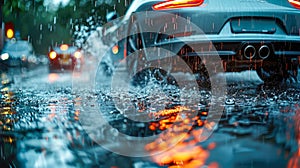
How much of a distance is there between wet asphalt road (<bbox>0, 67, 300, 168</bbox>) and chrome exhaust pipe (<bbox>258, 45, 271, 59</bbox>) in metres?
0.61

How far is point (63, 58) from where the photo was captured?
56.3ft

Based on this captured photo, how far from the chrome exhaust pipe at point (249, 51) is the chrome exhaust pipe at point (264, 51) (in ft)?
0.23

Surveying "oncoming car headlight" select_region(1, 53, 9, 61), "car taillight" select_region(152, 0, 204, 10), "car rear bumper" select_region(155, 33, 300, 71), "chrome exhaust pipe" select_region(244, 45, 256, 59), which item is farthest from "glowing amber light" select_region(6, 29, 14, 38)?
"chrome exhaust pipe" select_region(244, 45, 256, 59)

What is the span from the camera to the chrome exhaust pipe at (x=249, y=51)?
532cm

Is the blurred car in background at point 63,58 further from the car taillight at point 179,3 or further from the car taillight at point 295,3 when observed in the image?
the car taillight at point 295,3

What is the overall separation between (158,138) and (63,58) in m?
14.4

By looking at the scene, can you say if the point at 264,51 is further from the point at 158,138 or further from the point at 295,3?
the point at 158,138

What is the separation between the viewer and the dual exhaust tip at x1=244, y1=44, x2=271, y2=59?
17.5ft

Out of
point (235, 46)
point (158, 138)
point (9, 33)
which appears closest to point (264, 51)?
point (235, 46)

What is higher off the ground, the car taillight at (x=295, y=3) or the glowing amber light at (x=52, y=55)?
the car taillight at (x=295, y=3)

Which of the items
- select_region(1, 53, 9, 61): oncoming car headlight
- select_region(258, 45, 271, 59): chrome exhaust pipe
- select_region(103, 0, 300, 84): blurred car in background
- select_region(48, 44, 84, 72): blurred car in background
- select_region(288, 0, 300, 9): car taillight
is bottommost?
select_region(48, 44, 84, 72): blurred car in background

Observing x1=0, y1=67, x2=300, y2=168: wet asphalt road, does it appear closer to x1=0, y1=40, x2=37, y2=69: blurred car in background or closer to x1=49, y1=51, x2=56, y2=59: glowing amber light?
x1=0, y1=40, x2=37, y2=69: blurred car in background

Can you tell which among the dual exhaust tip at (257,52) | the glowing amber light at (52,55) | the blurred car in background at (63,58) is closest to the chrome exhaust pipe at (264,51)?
the dual exhaust tip at (257,52)

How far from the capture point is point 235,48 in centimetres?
525
